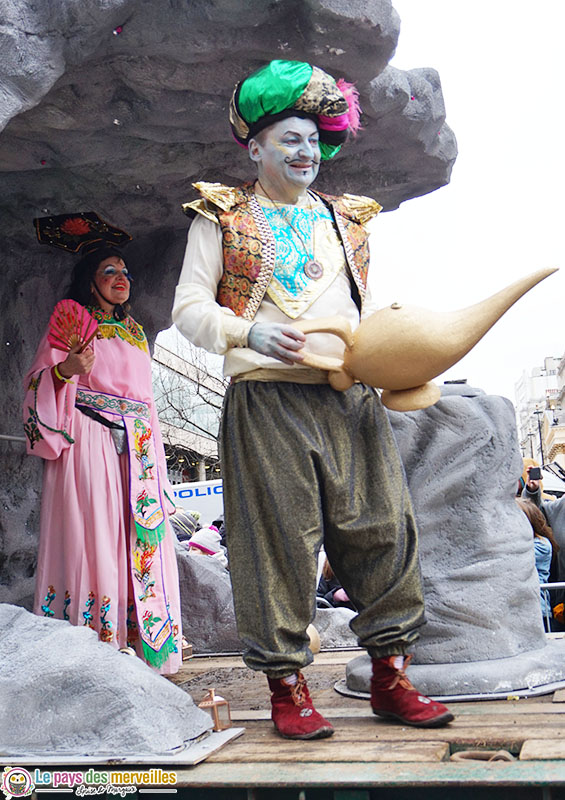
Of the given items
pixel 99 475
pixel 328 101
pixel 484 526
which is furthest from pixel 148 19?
pixel 484 526

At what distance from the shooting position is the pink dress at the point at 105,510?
11.8 ft

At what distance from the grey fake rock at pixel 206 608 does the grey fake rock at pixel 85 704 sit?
2.14 metres

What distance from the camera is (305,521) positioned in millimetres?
2430

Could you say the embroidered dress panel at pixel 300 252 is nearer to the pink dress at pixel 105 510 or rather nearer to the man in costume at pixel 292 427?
the man in costume at pixel 292 427

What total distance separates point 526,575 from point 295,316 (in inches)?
49.0

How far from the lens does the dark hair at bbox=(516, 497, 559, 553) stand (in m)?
4.83

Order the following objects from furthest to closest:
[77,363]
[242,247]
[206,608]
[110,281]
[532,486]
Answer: [532,486] < [206,608] < [110,281] < [77,363] < [242,247]

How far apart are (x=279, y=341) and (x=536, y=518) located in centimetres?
304

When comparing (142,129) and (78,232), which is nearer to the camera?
(142,129)

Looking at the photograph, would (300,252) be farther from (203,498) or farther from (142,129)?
(203,498)

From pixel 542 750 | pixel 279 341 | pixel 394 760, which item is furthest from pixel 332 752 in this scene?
pixel 279 341

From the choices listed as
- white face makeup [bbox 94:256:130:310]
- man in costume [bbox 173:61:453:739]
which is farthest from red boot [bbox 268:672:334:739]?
white face makeup [bbox 94:256:130:310]

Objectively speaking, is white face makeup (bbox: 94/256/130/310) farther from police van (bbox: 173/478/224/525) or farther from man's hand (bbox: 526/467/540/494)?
police van (bbox: 173/478/224/525)

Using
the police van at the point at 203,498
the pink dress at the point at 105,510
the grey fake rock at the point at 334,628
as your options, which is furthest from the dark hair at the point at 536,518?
the police van at the point at 203,498
